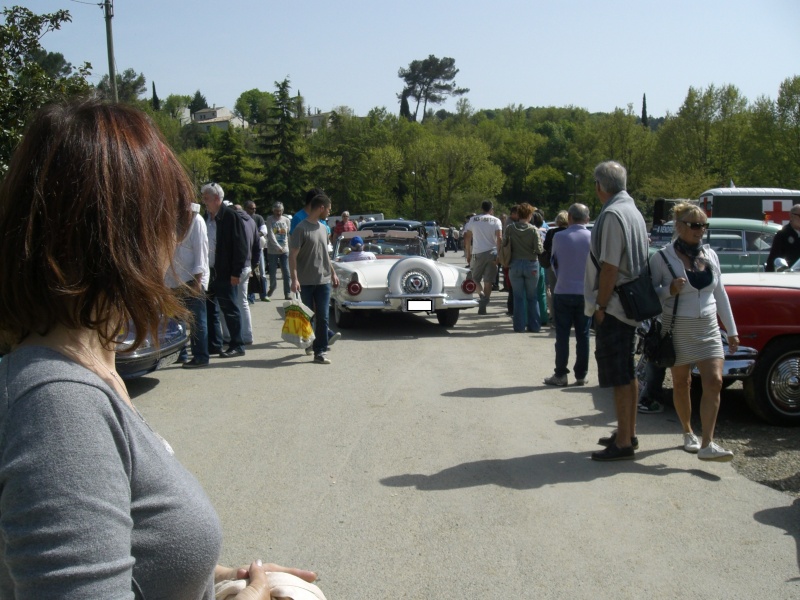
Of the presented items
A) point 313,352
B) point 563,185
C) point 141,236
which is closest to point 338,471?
point 141,236

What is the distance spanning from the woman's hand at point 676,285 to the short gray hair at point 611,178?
0.80 meters

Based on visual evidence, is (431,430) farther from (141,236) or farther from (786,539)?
(141,236)

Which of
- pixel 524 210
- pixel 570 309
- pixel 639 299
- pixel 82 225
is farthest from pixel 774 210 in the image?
pixel 82 225

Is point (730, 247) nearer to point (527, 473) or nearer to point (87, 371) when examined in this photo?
point (527, 473)

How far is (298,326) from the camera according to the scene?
31.9ft

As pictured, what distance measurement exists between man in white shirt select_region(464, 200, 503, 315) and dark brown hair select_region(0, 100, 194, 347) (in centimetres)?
1222

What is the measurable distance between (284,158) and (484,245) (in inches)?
2139

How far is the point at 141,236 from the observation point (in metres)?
1.40

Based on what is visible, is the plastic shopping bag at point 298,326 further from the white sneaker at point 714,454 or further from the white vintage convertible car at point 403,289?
the white sneaker at point 714,454

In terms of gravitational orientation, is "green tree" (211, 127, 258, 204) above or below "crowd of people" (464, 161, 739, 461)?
above

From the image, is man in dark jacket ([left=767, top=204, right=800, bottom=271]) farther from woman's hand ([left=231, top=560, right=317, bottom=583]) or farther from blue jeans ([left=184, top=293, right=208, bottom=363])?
woman's hand ([left=231, top=560, right=317, bottom=583])

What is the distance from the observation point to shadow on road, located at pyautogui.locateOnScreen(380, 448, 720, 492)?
5188mm

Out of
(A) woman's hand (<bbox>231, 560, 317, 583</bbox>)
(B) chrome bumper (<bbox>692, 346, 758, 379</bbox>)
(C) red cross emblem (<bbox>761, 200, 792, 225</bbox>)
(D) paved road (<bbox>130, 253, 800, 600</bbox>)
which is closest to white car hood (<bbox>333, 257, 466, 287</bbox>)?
(D) paved road (<bbox>130, 253, 800, 600</bbox>)

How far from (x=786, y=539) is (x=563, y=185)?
103062mm
